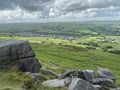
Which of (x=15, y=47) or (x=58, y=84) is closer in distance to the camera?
(x=58, y=84)

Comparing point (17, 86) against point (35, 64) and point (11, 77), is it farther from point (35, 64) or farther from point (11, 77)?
point (35, 64)

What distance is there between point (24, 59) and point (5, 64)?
305 cm

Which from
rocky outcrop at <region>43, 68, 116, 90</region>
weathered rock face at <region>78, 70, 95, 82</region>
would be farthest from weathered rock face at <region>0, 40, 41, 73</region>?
weathered rock face at <region>78, 70, 95, 82</region>

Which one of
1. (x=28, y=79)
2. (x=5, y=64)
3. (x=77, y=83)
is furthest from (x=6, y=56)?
(x=77, y=83)

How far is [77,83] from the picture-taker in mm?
28656

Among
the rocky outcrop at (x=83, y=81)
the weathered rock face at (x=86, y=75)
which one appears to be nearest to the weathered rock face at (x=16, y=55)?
the rocky outcrop at (x=83, y=81)

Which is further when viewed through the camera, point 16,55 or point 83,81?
point 16,55

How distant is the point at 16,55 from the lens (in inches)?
1483

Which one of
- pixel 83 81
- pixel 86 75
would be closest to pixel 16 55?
pixel 86 75

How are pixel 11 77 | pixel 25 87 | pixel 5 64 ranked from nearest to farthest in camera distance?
Answer: pixel 25 87 → pixel 11 77 → pixel 5 64

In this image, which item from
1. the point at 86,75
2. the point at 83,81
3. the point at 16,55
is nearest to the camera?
the point at 83,81

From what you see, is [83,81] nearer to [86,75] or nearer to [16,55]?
[86,75]

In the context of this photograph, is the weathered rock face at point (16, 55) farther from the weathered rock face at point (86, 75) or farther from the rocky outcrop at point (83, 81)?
the weathered rock face at point (86, 75)

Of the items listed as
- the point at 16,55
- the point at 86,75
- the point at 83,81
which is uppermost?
the point at 16,55
